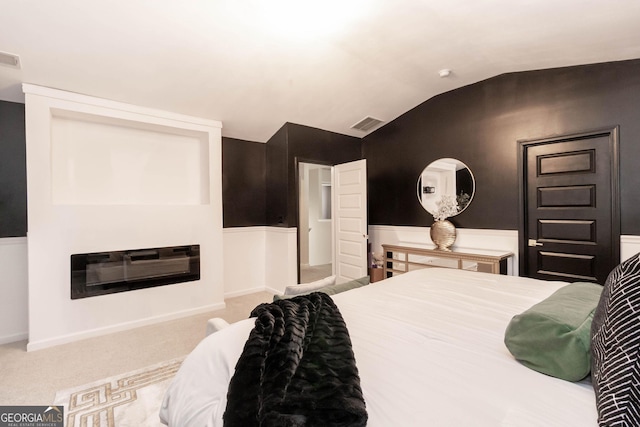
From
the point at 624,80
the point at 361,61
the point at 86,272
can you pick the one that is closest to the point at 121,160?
the point at 86,272

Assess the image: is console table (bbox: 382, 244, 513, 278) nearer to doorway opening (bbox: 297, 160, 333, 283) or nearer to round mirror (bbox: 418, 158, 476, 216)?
round mirror (bbox: 418, 158, 476, 216)

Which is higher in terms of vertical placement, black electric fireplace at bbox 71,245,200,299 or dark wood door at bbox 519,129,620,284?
dark wood door at bbox 519,129,620,284

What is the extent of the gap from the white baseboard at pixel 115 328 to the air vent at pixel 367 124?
316 cm

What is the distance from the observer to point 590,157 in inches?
114

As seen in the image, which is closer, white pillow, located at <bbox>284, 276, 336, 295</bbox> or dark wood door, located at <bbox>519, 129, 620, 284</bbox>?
white pillow, located at <bbox>284, 276, 336, 295</bbox>

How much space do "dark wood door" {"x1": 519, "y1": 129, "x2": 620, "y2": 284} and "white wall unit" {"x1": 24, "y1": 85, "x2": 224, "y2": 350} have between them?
3658 mm

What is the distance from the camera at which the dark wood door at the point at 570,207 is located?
9.17 ft

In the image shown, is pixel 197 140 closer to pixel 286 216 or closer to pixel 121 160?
pixel 121 160

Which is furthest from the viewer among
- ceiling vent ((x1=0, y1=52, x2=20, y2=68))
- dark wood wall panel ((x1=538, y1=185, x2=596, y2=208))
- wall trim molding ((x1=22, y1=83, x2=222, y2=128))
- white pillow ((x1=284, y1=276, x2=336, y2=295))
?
dark wood wall panel ((x1=538, y1=185, x2=596, y2=208))

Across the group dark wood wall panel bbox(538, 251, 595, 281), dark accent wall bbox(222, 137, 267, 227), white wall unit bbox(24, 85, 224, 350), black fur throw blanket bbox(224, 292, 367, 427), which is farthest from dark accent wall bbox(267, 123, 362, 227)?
black fur throw blanket bbox(224, 292, 367, 427)

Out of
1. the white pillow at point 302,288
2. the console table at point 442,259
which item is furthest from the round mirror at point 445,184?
the white pillow at point 302,288

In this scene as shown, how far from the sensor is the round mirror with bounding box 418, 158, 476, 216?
12.2ft

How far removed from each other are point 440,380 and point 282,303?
0.66 meters

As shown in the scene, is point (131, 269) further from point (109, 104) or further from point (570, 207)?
point (570, 207)
